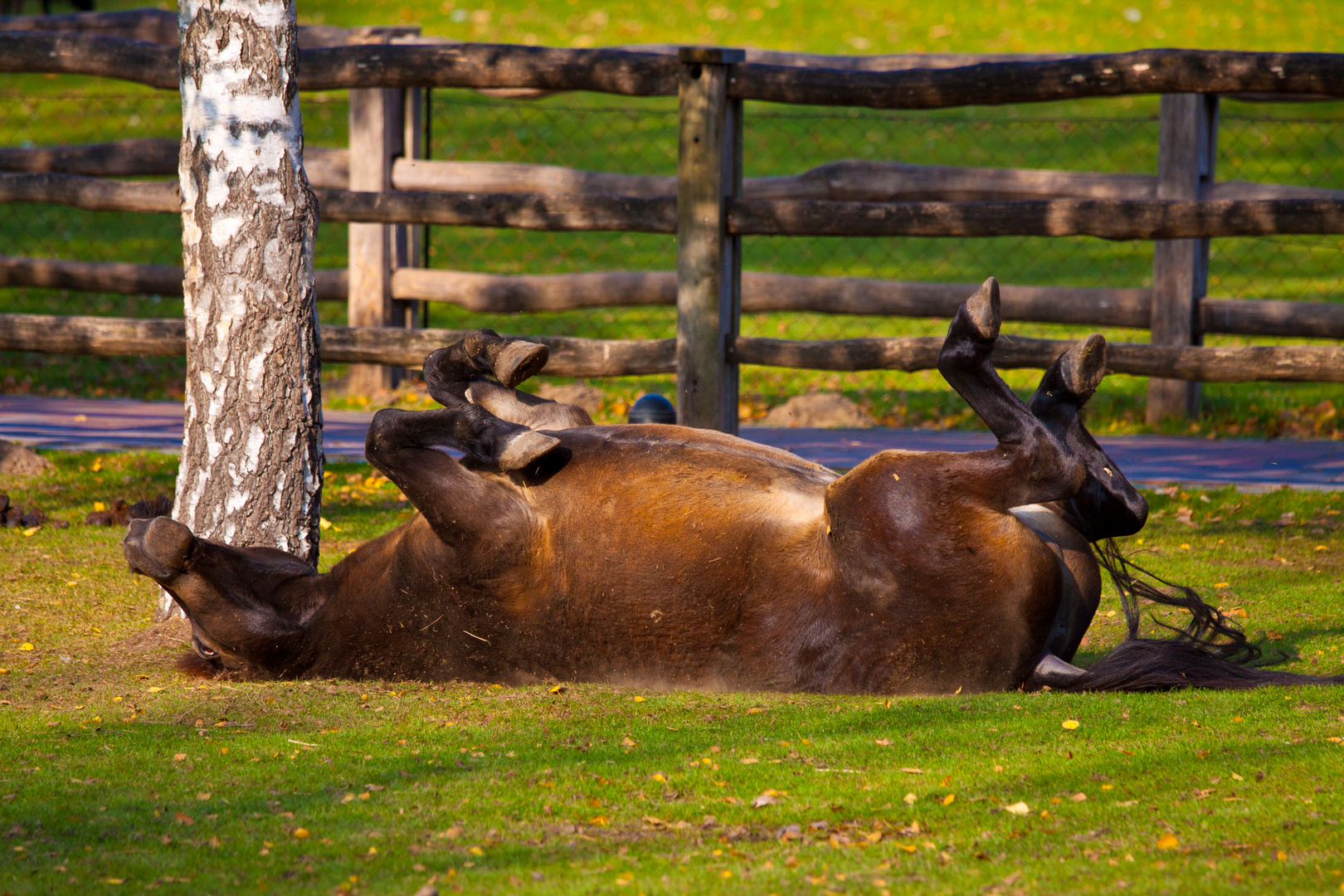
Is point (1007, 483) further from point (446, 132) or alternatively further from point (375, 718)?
point (446, 132)

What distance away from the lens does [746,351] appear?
7082 mm

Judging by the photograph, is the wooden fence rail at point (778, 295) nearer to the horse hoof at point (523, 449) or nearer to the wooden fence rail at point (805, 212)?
the wooden fence rail at point (805, 212)

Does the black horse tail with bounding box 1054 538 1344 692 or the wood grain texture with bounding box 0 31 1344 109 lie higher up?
the wood grain texture with bounding box 0 31 1344 109

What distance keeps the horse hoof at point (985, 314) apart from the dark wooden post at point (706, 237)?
3.29 meters

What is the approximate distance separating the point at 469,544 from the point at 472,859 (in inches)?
52.6

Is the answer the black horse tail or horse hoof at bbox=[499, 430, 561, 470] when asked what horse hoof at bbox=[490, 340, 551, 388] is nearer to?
horse hoof at bbox=[499, 430, 561, 470]

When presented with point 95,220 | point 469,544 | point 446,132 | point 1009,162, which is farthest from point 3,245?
point 469,544

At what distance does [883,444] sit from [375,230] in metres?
3.94

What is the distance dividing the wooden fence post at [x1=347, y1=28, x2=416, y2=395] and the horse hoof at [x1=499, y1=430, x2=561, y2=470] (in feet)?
19.2

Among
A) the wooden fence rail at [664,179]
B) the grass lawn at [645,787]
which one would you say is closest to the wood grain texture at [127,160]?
the wooden fence rail at [664,179]

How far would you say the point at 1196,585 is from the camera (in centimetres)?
525

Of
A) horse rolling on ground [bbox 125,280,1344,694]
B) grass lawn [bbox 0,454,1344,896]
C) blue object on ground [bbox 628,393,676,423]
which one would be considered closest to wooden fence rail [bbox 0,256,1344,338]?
blue object on ground [bbox 628,393,676,423]

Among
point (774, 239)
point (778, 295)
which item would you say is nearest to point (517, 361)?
point (778, 295)

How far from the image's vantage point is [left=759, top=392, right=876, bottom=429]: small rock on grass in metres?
8.89
